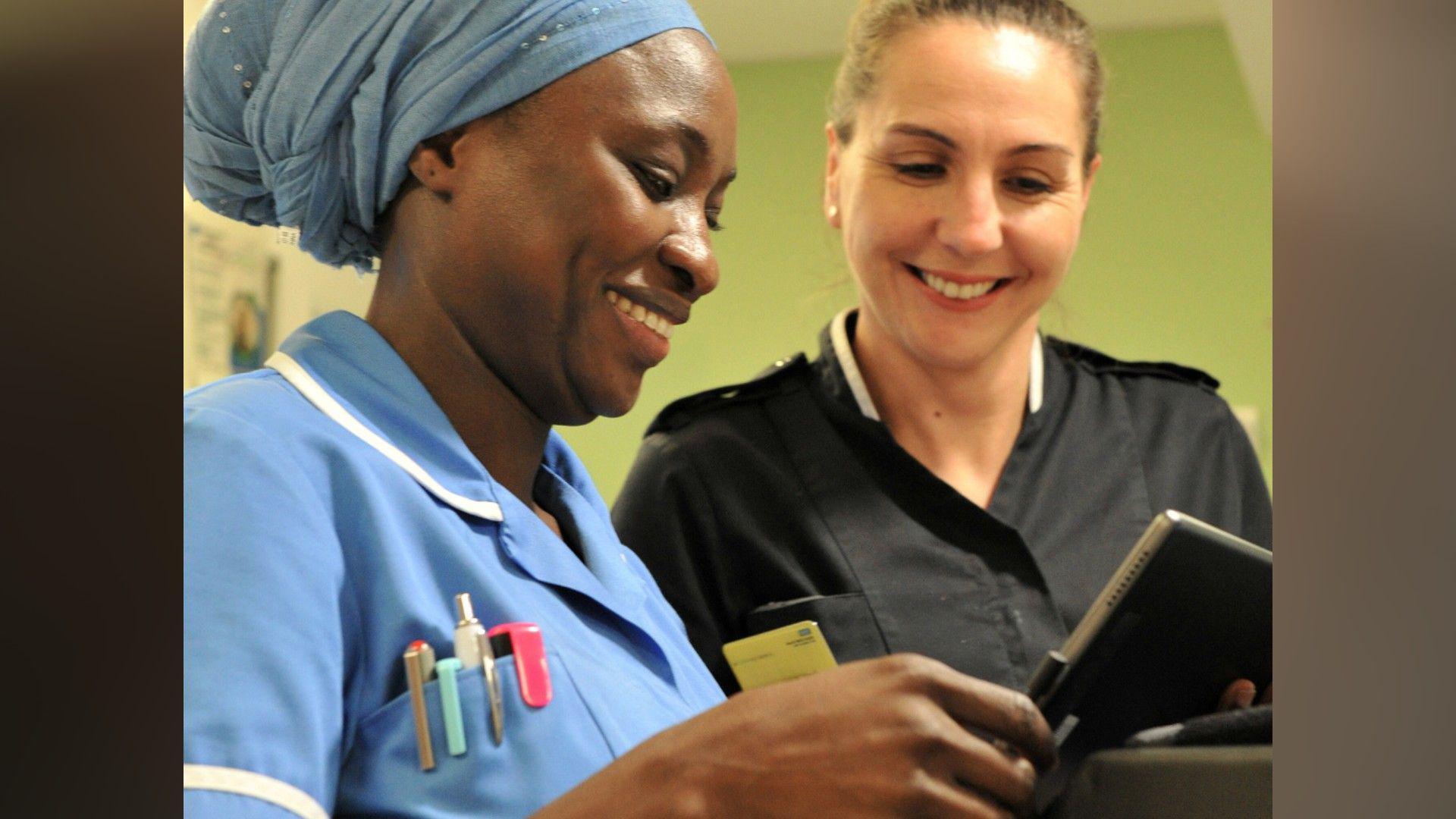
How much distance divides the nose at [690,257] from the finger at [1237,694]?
31 centimetres

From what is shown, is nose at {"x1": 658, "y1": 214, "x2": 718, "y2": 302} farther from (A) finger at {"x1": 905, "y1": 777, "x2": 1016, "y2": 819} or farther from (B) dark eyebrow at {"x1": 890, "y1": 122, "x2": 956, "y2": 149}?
(B) dark eyebrow at {"x1": 890, "y1": 122, "x2": 956, "y2": 149}

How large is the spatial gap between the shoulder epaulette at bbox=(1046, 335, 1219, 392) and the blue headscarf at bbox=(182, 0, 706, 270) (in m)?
0.54

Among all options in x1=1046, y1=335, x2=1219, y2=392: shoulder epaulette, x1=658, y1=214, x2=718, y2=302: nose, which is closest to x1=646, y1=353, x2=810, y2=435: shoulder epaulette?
x1=1046, y1=335, x2=1219, y2=392: shoulder epaulette

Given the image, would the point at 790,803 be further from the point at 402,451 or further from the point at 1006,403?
the point at 1006,403

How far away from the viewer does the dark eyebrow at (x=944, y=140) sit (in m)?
0.82

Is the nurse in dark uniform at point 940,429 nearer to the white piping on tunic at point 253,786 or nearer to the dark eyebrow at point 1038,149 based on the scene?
the dark eyebrow at point 1038,149

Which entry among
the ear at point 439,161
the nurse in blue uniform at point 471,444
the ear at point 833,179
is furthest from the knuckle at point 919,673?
the ear at point 833,179

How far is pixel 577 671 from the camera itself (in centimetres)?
44

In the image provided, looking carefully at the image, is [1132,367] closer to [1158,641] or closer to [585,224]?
[1158,641]

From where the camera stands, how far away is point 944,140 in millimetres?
817

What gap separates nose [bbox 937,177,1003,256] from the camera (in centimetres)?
83

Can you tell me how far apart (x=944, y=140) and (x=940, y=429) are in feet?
0.61

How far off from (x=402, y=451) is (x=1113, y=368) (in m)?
0.63
